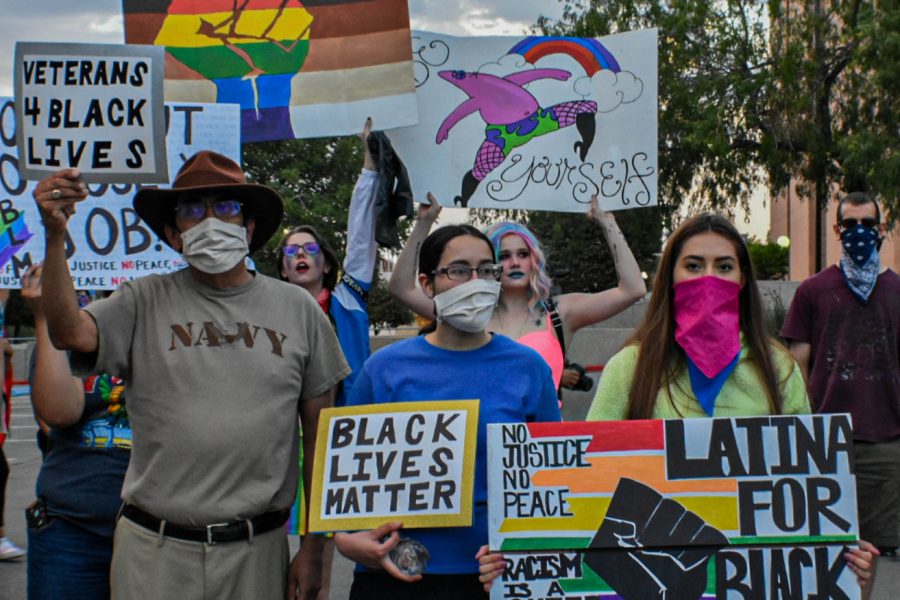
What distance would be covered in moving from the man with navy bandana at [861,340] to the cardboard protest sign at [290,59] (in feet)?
7.56

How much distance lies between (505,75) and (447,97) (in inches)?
13.9

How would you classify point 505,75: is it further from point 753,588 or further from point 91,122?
point 753,588

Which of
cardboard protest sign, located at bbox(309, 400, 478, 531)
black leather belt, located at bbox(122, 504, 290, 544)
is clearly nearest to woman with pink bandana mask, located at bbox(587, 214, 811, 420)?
cardboard protest sign, located at bbox(309, 400, 478, 531)

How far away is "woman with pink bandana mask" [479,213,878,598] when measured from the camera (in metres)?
3.15

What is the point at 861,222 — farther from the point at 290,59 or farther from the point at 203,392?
the point at 203,392

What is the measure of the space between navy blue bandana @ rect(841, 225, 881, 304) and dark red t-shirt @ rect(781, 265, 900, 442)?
0.05m

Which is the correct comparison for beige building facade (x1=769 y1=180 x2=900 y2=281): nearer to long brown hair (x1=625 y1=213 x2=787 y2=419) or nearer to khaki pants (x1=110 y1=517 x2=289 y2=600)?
long brown hair (x1=625 y1=213 x2=787 y2=419)

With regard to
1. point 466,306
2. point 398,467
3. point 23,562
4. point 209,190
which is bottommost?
point 23,562

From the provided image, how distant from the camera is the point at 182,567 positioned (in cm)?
305

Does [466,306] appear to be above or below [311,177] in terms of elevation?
below

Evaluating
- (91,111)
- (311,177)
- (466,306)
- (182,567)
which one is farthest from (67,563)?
(311,177)

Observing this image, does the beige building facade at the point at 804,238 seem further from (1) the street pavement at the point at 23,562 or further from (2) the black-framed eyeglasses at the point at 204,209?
(2) the black-framed eyeglasses at the point at 204,209

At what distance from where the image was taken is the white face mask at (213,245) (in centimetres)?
322

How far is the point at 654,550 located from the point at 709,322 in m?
0.71
